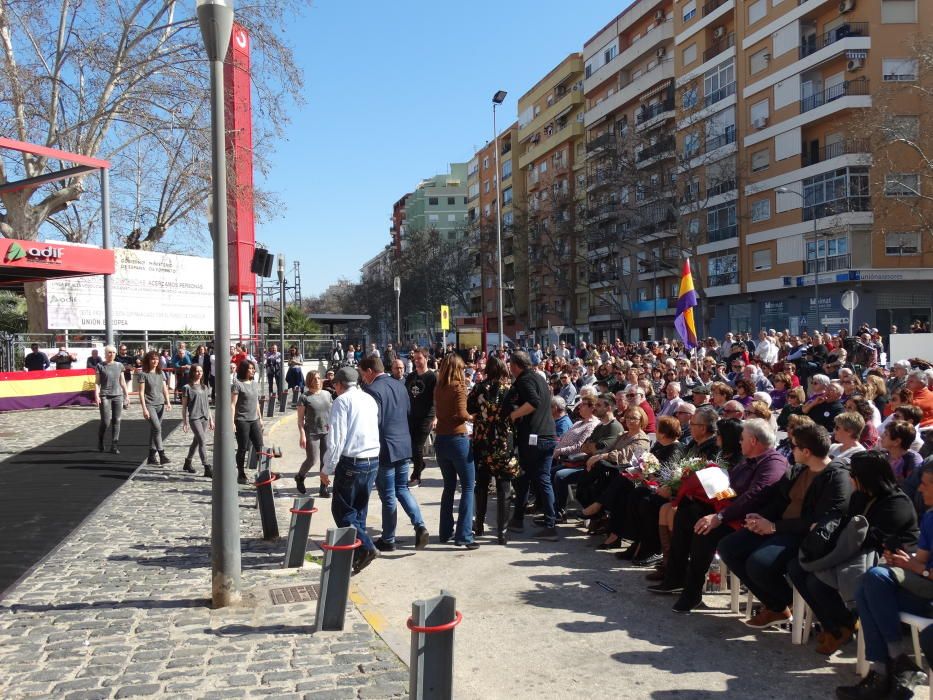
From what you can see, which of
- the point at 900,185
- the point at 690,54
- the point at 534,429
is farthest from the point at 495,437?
the point at 690,54

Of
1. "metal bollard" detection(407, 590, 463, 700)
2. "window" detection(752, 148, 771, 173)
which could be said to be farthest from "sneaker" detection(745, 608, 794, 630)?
"window" detection(752, 148, 771, 173)

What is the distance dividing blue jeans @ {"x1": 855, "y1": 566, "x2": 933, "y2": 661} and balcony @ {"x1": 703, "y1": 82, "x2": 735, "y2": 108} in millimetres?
44388

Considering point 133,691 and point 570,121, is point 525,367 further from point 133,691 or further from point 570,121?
point 570,121

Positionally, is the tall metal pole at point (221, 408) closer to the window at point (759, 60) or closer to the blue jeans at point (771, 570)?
the blue jeans at point (771, 570)

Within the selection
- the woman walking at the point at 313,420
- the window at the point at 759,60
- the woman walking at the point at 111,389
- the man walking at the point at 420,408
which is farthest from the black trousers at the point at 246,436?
the window at the point at 759,60

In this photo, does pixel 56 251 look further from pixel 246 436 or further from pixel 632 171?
pixel 632 171

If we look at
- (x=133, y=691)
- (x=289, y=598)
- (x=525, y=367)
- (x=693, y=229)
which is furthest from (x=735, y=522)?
(x=693, y=229)

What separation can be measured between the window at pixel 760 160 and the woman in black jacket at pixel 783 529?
41911 mm

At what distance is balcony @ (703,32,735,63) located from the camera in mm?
45375

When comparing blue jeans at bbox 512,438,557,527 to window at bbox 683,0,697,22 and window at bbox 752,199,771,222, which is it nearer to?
window at bbox 752,199,771,222

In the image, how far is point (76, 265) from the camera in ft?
71.9

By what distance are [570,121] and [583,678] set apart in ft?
219

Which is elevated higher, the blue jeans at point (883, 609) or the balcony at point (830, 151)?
the balcony at point (830, 151)

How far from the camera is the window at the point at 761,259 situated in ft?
143
